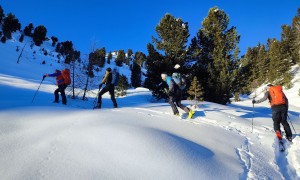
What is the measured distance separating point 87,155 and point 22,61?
114 ft

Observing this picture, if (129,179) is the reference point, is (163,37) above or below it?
above

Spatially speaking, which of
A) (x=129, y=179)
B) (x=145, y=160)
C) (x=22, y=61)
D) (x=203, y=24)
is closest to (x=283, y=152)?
(x=145, y=160)

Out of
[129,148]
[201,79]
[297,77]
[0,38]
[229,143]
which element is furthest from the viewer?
[297,77]

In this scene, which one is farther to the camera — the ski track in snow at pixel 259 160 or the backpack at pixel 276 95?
the backpack at pixel 276 95

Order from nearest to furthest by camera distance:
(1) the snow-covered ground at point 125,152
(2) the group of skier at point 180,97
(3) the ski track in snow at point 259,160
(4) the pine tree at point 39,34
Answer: (1) the snow-covered ground at point 125,152
(3) the ski track in snow at point 259,160
(2) the group of skier at point 180,97
(4) the pine tree at point 39,34

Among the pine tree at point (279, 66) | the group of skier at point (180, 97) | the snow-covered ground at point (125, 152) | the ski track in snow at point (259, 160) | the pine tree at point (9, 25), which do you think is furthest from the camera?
the pine tree at point (279, 66)

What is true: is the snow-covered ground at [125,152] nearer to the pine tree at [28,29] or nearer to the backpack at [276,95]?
the backpack at [276,95]

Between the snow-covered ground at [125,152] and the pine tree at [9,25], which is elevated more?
the pine tree at [9,25]

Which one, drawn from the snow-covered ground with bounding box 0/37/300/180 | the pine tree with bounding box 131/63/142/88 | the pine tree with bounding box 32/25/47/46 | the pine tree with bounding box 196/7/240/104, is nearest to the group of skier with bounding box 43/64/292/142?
the snow-covered ground with bounding box 0/37/300/180

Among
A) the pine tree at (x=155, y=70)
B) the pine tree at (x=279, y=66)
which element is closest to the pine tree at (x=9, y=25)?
the pine tree at (x=155, y=70)

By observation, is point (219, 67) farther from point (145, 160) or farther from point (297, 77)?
point (297, 77)

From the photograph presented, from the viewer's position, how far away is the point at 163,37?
25688mm

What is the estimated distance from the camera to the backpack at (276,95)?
8.95 metres

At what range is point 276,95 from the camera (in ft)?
29.6
